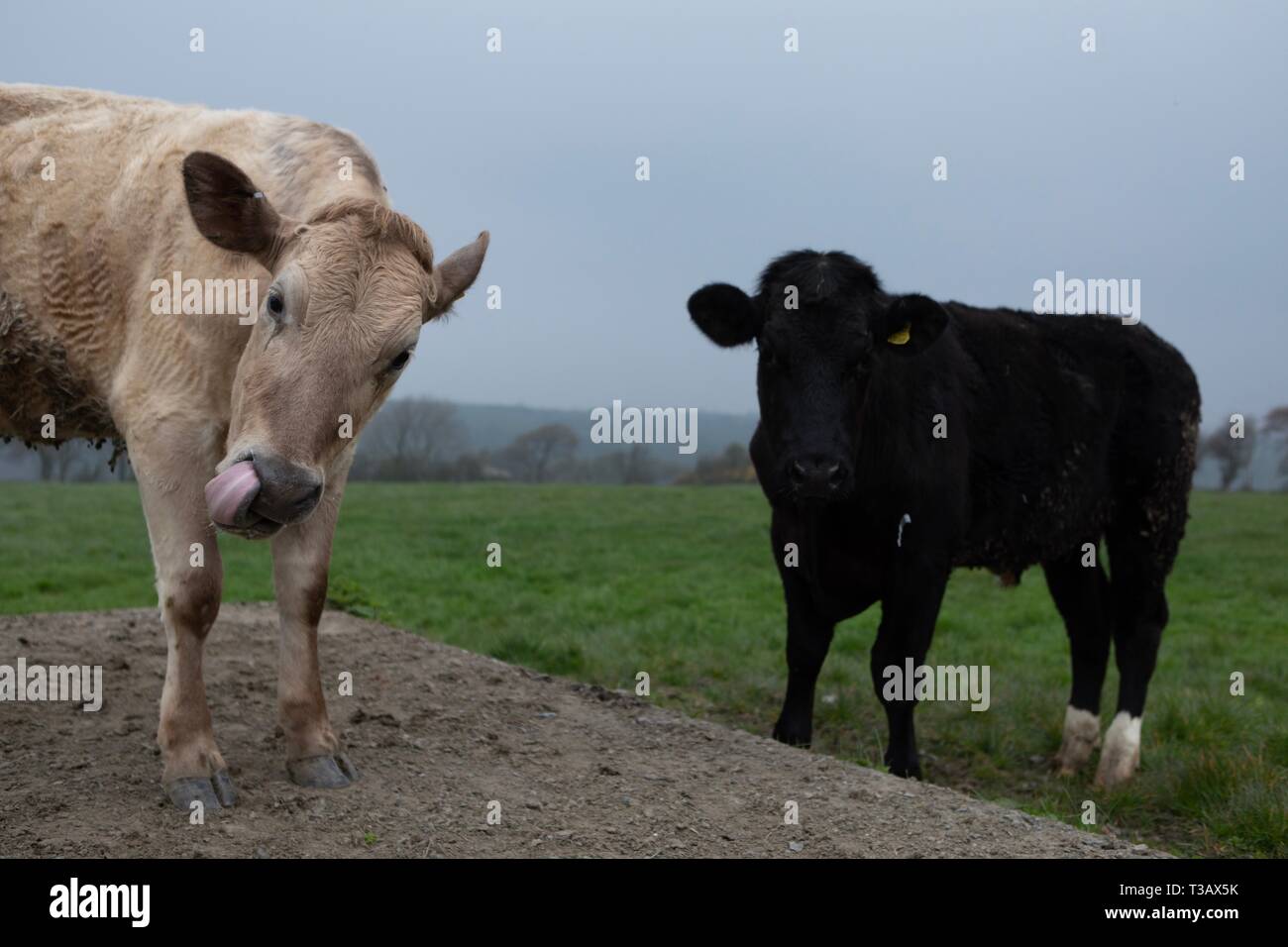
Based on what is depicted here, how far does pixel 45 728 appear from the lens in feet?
21.0

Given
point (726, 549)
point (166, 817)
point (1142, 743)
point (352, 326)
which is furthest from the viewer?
point (726, 549)

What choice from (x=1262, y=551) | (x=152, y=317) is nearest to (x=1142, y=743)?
(x=152, y=317)

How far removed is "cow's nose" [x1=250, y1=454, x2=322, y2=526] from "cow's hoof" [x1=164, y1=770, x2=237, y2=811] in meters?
1.46

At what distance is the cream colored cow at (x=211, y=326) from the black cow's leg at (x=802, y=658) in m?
2.71

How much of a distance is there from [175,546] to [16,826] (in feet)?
4.06

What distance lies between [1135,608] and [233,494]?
252 inches

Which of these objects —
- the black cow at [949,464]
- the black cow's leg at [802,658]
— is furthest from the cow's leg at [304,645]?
the black cow's leg at [802,658]

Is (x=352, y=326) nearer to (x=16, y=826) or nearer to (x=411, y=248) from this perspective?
(x=411, y=248)

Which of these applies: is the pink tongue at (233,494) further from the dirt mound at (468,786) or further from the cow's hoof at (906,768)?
the cow's hoof at (906,768)

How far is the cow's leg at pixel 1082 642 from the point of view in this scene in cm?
834

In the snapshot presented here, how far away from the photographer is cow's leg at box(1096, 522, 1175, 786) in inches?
322

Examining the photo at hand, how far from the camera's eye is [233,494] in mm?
4301

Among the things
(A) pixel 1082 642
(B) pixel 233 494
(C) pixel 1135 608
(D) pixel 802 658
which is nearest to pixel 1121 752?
(A) pixel 1082 642

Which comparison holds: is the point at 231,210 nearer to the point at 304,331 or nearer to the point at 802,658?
the point at 304,331
